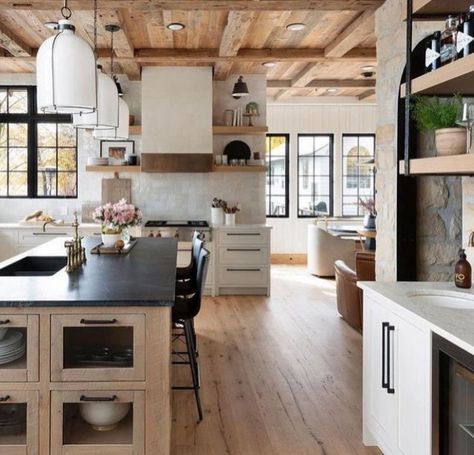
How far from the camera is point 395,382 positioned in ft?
7.86

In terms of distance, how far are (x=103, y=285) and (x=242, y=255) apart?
4274 mm

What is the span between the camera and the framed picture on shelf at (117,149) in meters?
7.46

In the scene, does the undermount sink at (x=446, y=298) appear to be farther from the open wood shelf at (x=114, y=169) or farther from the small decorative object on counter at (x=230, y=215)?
the open wood shelf at (x=114, y=169)

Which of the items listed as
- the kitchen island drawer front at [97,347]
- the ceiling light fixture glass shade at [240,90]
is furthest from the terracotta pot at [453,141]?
the ceiling light fixture glass shade at [240,90]

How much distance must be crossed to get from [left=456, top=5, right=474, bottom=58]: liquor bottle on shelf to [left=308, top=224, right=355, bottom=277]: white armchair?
19.7 ft

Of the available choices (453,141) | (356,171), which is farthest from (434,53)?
(356,171)

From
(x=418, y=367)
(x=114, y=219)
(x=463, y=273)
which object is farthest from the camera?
(x=114, y=219)

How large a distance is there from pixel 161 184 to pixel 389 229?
14.6 ft

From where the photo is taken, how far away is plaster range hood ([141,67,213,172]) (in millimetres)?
6957

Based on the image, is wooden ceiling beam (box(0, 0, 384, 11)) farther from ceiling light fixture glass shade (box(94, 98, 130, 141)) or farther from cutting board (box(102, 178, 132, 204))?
cutting board (box(102, 178, 132, 204))

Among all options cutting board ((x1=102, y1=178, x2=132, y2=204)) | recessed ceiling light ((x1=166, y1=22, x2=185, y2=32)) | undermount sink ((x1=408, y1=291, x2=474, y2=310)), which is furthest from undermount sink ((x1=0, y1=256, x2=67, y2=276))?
cutting board ((x1=102, y1=178, x2=132, y2=204))

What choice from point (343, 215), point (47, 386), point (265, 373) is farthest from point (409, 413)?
point (343, 215)

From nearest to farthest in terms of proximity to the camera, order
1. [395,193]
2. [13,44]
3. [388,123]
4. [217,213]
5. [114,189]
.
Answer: [395,193] → [388,123] → [13,44] → [217,213] → [114,189]

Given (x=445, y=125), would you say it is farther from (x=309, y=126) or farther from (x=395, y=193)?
(x=309, y=126)
